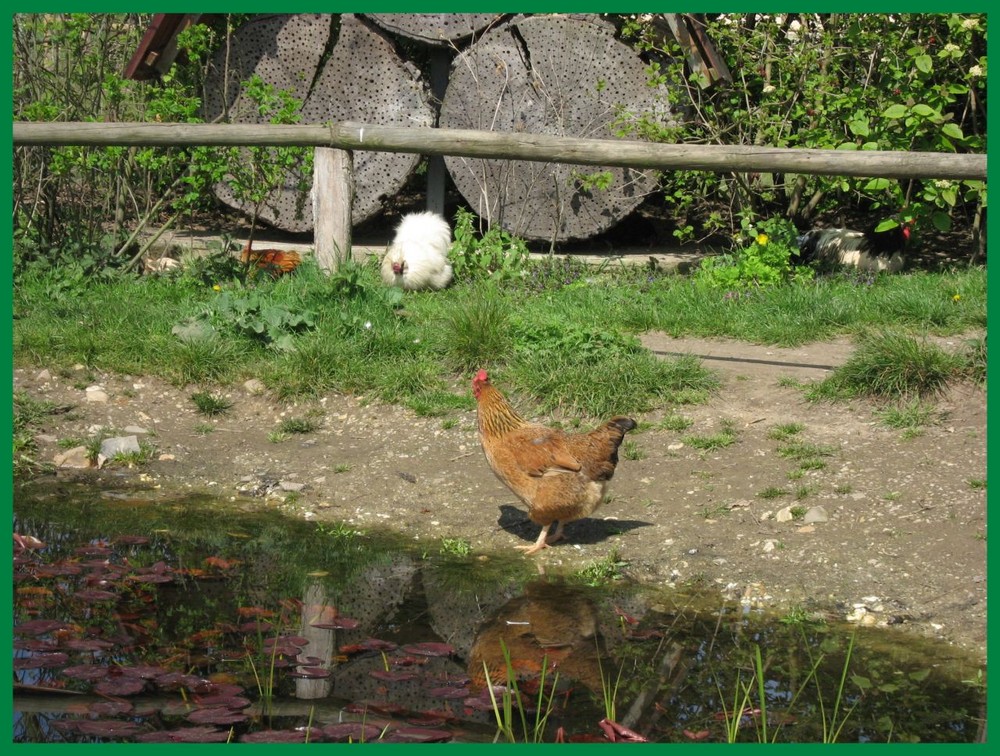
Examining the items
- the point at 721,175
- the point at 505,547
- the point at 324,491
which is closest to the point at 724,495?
the point at 505,547

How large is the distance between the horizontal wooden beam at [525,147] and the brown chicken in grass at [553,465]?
2.82 metres

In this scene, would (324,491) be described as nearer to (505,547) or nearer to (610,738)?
(505,547)

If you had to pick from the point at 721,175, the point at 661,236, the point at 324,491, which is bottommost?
the point at 324,491

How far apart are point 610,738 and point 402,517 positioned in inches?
110

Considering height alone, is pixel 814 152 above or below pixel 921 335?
above

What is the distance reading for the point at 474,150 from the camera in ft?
30.0

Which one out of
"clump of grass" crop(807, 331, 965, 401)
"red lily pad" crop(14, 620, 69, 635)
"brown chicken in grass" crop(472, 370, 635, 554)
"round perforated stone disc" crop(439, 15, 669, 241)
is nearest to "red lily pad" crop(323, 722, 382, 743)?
"red lily pad" crop(14, 620, 69, 635)

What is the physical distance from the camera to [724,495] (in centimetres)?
699

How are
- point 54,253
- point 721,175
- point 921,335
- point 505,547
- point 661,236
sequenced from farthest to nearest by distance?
point 661,236 → point 721,175 → point 54,253 → point 921,335 → point 505,547

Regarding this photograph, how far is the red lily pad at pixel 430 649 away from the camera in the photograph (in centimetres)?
520

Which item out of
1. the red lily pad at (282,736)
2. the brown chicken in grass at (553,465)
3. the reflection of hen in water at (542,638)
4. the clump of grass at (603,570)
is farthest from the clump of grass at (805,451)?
the red lily pad at (282,736)

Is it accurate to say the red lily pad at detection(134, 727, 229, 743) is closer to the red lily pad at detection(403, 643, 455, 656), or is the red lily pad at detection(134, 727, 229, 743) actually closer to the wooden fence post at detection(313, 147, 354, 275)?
the red lily pad at detection(403, 643, 455, 656)

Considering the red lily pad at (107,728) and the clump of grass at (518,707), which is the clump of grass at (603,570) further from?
the red lily pad at (107,728)

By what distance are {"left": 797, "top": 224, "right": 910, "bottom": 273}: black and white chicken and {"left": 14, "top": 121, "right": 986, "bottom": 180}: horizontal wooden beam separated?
3.15m
